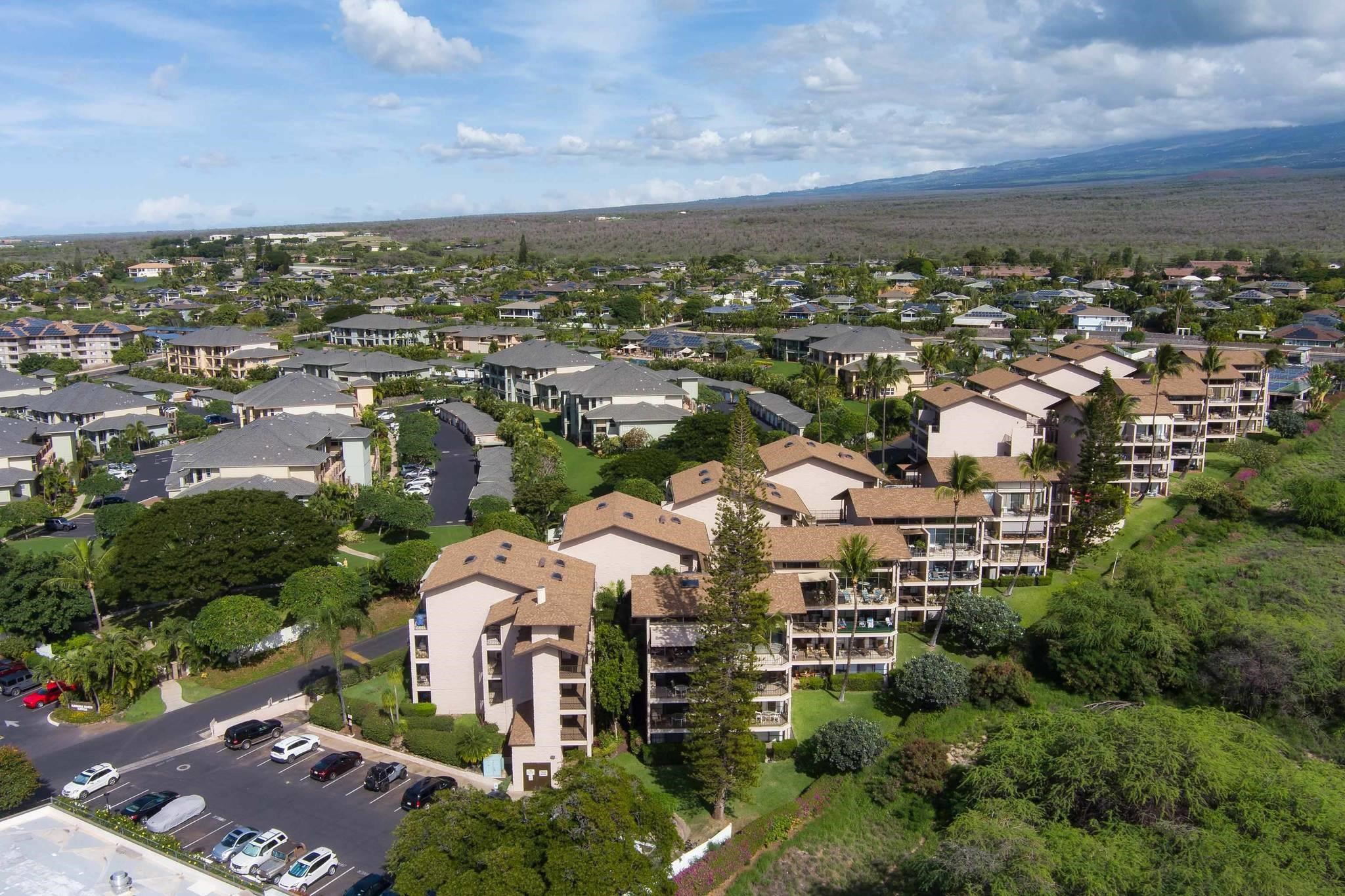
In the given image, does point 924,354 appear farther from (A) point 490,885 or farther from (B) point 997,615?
(A) point 490,885

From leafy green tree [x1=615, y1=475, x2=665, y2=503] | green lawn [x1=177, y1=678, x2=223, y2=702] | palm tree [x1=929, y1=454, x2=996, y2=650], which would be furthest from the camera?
leafy green tree [x1=615, y1=475, x2=665, y2=503]

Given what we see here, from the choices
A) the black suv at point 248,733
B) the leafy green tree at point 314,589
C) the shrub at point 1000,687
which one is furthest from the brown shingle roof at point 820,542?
the black suv at point 248,733

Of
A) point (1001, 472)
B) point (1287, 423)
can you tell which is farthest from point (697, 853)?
point (1287, 423)

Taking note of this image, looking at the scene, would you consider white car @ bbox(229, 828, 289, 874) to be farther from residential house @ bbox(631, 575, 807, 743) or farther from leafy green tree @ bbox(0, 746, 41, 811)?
residential house @ bbox(631, 575, 807, 743)

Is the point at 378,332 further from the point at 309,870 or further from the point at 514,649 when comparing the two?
the point at 309,870

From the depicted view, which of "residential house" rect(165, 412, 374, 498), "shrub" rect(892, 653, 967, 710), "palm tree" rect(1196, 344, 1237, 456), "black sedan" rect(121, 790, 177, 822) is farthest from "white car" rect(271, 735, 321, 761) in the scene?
"palm tree" rect(1196, 344, 1237, 456)

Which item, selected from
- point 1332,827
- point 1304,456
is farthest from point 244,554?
point 1304,456
